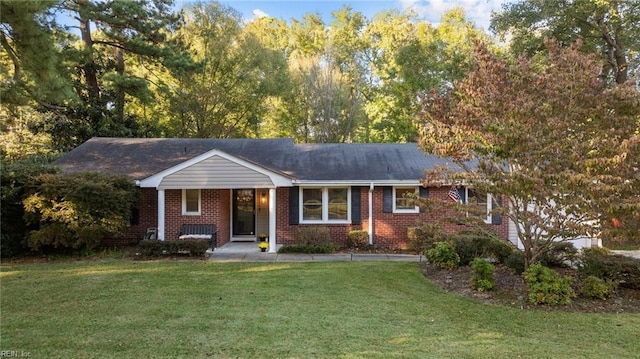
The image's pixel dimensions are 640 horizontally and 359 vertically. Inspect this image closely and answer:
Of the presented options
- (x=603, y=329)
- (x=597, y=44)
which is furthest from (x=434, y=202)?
(x=597, y=44)

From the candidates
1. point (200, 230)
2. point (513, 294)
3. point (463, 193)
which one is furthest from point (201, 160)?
point (513, 294)

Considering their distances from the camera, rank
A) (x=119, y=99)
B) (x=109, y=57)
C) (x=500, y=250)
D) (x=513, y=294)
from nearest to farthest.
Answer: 1. (x=513, y=294)
2. (x=500, y=250)
3. (x=119, y=99)
4. (x=109, y=57)

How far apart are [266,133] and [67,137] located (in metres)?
13.8

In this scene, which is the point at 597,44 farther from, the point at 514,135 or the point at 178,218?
the point at 178,218

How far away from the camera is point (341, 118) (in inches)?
1148

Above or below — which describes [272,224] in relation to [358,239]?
above

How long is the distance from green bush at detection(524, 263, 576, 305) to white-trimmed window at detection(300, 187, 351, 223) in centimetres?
701

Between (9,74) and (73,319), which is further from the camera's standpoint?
(9,74)

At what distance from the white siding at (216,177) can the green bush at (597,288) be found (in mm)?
8376

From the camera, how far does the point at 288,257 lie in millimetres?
11625

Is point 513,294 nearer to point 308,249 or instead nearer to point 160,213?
point 308,249

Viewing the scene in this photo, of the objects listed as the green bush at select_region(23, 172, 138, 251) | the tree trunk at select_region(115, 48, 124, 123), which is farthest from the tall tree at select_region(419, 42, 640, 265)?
the tree trunk at select_region(115, 48, 124, 123)

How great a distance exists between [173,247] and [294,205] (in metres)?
4.03

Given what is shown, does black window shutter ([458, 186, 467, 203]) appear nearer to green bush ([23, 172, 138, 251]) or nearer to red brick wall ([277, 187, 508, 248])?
red brick wall ([277, 187, 508, 248])
